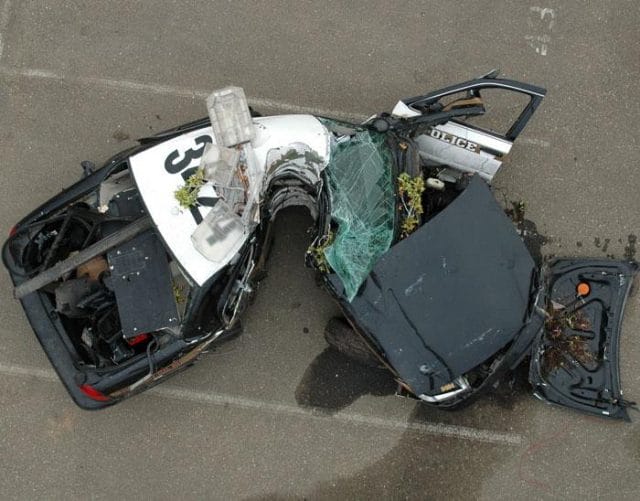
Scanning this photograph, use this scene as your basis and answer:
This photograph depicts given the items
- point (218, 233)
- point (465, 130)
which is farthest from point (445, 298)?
point (218, 233)

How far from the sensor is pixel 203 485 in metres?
5.25

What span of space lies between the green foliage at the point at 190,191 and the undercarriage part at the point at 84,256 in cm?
31

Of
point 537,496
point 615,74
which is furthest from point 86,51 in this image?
point 537,496

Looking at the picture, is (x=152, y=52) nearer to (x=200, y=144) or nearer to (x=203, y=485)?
(x=200, y=144)

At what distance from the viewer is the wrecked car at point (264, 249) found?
388 cm

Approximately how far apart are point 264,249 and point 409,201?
4.69ft

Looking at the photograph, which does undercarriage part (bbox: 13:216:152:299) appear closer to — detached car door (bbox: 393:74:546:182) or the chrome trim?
detached car door (bbox: 393:74:546:182)

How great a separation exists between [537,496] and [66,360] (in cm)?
489

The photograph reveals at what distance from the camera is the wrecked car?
388 centimetres

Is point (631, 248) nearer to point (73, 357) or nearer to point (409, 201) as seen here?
point (409, 201)

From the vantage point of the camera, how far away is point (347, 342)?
487cm

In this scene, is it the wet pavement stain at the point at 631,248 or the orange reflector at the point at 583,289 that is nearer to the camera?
the orange reflector at the point at 583,289

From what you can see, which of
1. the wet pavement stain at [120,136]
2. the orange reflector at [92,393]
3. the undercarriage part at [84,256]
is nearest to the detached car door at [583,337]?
the undercarriage part at [84,256]

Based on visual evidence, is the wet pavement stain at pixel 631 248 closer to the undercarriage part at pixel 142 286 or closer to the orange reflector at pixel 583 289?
the orange reflector at pixel 583 289
